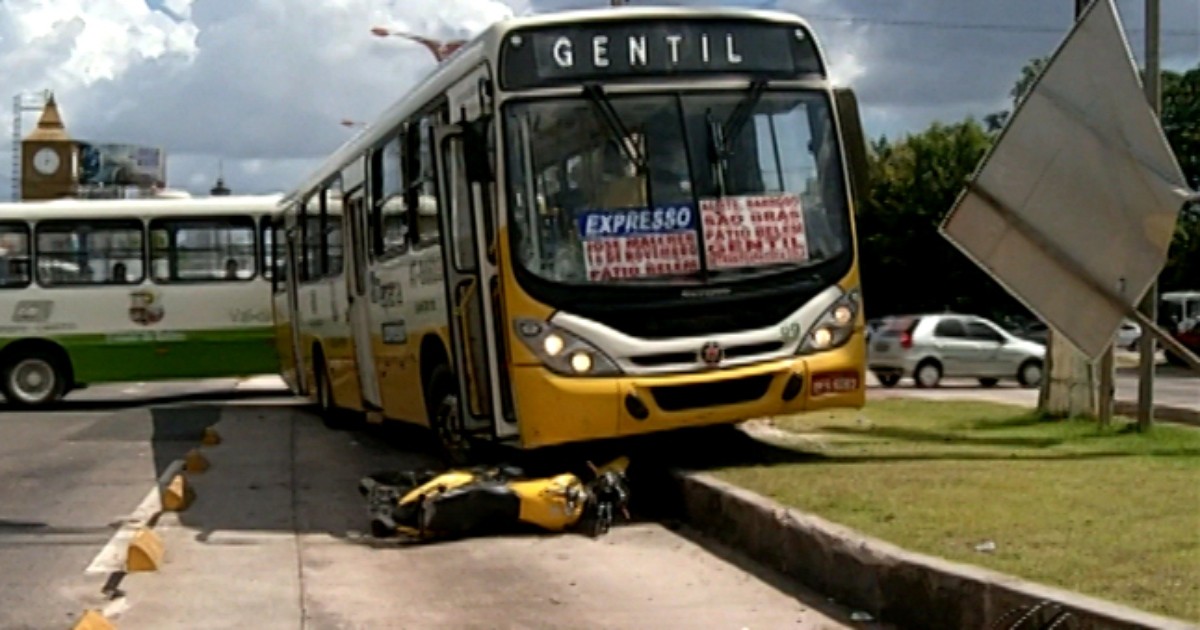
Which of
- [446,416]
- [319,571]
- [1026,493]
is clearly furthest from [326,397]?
[1026,493]

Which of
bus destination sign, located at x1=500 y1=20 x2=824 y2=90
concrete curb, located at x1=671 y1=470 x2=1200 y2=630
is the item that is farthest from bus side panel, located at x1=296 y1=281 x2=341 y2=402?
concrete curb, located at x1=671 y1=470 x2=1200 y2=630

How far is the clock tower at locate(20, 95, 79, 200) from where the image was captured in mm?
88375

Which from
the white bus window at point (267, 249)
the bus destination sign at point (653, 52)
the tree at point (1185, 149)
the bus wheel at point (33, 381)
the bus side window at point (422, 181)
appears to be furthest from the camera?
the tree at point (1185, 149)

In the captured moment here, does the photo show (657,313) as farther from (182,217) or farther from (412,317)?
(182,217)

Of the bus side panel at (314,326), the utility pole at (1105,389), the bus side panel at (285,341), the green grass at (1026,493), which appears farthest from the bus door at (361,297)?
the utility pole at (1105,389)

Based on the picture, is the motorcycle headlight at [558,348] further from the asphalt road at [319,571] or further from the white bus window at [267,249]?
the white bus window at [267,249]

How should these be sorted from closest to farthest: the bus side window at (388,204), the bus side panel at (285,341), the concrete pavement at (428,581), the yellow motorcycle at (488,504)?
the concrete pavement at (428,581)
the yellow motorcycle at (488,504)
the bus side window at (388,204)
the bus side panel at (285,341)

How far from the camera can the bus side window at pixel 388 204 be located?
47.3 ft

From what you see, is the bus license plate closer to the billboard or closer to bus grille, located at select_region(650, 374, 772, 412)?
bus grille, located at select_region(650, 374, 772, 412)

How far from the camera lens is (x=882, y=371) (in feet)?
112

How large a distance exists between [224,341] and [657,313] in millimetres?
16445

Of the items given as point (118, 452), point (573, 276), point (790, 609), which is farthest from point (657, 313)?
point (118, 452)

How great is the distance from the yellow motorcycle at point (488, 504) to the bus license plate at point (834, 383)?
1.58 meters

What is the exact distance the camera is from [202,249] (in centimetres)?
2695
